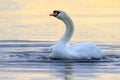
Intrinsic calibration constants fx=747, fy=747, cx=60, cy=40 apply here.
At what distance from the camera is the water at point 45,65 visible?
15.1 metres

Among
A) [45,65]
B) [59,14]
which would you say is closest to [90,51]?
[59,14]

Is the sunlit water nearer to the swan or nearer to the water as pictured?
the water

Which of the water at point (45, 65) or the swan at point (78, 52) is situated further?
the swan at point (78, 52)

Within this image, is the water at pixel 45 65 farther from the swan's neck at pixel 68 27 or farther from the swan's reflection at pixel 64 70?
the swan's neck at pixel 68 27

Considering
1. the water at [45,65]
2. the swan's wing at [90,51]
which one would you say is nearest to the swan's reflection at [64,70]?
the water at [45,65]

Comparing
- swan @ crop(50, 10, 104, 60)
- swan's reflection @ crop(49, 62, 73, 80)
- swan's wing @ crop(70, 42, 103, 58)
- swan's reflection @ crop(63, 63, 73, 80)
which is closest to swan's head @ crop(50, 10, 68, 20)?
swan @ crop(50, 10, 104, 60)

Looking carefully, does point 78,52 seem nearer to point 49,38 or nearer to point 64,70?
point 64,70

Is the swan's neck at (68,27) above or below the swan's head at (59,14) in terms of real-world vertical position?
below

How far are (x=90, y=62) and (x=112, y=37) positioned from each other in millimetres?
4137

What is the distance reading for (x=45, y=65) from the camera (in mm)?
16703

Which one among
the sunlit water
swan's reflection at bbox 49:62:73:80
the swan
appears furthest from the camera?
the swan

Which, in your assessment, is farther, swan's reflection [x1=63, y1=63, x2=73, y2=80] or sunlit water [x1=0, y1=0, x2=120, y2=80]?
sunlit water [x1=0, y1=0, x2=120, y2=80]

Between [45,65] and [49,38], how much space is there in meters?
4.39

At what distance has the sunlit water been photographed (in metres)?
15.6
